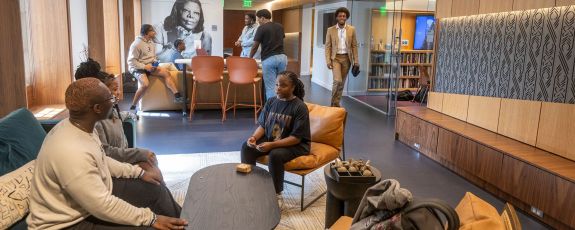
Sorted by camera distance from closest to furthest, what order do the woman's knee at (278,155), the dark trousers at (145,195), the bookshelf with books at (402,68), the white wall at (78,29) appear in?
1. the dark trousers at (145,195)
2. the woman's knee at (278,155)
3. the white wall at (78,29)
4. the bookshelf with books at (402,68)

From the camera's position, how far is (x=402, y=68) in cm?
882

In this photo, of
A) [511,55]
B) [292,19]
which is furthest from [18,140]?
[292,19]

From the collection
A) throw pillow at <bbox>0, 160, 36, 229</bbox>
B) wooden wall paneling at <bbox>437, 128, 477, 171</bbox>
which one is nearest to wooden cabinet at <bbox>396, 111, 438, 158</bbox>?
wooden wall paneling at <bbox>437, 128, 477, 171</bbox>

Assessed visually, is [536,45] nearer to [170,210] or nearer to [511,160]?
[511,160]

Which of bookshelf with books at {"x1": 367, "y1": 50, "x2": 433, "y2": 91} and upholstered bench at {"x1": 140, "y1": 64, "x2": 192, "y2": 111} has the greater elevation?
bookshelf with books at {"x1": 367, "y1": 50, "x2": 433, "y2": 91}

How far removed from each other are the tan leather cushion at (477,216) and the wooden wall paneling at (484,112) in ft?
9.40

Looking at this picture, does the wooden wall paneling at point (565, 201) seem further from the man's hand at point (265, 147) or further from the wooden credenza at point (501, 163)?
the man's hand at point (265, 147)

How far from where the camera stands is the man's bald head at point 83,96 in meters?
1.75

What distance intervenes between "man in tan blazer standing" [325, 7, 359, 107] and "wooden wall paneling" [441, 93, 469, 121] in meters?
1.74

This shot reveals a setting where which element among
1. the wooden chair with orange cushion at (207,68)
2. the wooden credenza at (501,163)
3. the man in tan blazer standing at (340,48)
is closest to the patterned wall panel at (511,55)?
the wooden credenza at (501,163)

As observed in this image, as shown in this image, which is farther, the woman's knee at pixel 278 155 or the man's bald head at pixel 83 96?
the woman's knee at pixel 278 155

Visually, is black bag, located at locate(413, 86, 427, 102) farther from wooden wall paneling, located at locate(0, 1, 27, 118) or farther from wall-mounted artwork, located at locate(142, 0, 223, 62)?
wooden wall paneling, located at locate(0, 1, 27, 118)

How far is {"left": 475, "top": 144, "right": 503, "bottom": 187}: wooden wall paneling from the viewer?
11.8ft

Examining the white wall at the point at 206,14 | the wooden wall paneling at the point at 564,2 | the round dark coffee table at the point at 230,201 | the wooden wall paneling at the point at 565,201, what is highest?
the white wall at the point at 206,14
